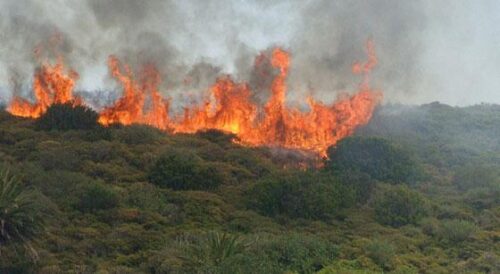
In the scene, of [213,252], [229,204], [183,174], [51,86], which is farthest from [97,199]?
[51,86]

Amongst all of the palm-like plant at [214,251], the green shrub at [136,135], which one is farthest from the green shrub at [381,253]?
the green shrub at [136,135]

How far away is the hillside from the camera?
34594 millimetres

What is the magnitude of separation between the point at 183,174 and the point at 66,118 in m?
16.9

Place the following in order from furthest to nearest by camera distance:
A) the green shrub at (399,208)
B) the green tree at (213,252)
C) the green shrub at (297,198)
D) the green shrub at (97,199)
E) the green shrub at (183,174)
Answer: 1. the green shrub at (183,174)
2. the green shrub at (399,208)
3. the green shrub at (297,198)
4. the green shrub at (97,199)
5. the green tree at (213,252)

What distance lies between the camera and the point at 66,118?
62.6 metres

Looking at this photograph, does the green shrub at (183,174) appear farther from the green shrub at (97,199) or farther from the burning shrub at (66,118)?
the burning shrub at (66,118)

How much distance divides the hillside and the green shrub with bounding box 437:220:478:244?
67mm

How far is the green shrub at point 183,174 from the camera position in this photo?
5050 centimetres

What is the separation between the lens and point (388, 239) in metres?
42.5

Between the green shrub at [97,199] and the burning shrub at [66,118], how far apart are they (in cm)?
1991

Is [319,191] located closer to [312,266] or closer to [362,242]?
[362,242]

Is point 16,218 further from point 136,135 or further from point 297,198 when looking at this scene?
point 136,135

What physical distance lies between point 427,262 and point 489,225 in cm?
935

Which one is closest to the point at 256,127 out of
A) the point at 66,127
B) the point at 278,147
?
the point at 278,147
